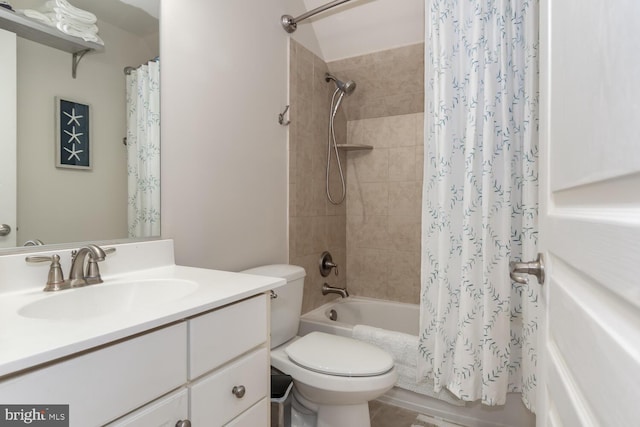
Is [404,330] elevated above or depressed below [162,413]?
below

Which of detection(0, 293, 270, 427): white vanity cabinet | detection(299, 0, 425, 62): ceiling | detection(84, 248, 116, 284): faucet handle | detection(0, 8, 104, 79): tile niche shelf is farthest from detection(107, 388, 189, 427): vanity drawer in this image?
detection(299, 0, 425, 62): ceiling

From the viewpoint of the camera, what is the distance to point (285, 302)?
164 centimetres

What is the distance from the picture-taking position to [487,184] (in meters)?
1.47

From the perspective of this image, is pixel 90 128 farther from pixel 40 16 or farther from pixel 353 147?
pixel 353 147

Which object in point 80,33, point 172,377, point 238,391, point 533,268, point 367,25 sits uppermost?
point 367,25

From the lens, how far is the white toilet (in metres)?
1.31

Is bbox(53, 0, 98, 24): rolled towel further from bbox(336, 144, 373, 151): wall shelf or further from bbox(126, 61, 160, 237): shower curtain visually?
bbox(336, 144, 373, 151): wall shelf

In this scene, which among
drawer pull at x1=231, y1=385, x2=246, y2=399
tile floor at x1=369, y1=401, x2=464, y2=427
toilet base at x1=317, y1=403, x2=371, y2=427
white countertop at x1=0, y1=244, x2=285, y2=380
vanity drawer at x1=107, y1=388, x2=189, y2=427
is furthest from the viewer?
tile floor at x1=369, y1=401, x2=464, y2=427

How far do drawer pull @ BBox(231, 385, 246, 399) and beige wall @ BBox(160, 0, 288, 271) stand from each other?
686 millimetres

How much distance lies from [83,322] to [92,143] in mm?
745

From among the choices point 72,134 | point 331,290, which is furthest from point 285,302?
point 72,134

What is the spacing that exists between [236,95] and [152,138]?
0.54m

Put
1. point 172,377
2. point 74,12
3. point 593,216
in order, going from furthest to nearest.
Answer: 1. point 74,12
2. point 172,377
3. point 593,216

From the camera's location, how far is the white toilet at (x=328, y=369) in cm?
131
